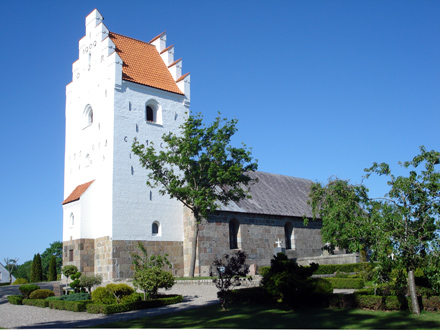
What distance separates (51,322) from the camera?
536 inches

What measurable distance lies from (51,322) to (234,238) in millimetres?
16301

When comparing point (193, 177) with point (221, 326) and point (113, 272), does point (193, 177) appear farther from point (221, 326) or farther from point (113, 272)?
point (221, 326)

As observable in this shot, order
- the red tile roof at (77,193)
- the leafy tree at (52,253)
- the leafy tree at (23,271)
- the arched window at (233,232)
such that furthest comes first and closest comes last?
the leafy tree at (23,271), the leafy tree at (52,253), the arched window at (233,232), the red tile roof at (77,193)

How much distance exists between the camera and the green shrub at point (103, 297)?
1587cm

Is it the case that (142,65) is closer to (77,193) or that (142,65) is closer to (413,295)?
(77,193)

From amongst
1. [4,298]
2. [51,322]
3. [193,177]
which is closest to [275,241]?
[193,177]

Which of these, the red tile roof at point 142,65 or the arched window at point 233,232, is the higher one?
the red tile roof at point 142,65

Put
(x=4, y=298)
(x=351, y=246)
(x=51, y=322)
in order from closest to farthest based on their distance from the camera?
1. (x=351, y=246)
2. (x=51, y=322)
3. (x=4, y=298)

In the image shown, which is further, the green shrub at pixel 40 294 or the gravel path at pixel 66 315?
the green shrub at pixel 40 294

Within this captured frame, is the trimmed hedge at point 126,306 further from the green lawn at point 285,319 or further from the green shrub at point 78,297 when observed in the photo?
the green lawn at point 285,319

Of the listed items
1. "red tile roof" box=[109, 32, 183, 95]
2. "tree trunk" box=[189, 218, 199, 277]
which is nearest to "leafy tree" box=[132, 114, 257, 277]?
"tree trunk" box=[189, 218, 199, 277]

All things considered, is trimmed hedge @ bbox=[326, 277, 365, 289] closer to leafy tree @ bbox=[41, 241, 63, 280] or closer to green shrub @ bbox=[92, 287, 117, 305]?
green shrub @ bbox=[92, 287, 117, 305]

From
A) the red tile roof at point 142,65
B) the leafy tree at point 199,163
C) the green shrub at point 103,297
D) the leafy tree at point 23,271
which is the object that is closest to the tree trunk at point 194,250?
the leafy tree at point 199,163

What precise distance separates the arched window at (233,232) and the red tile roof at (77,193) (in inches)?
375
